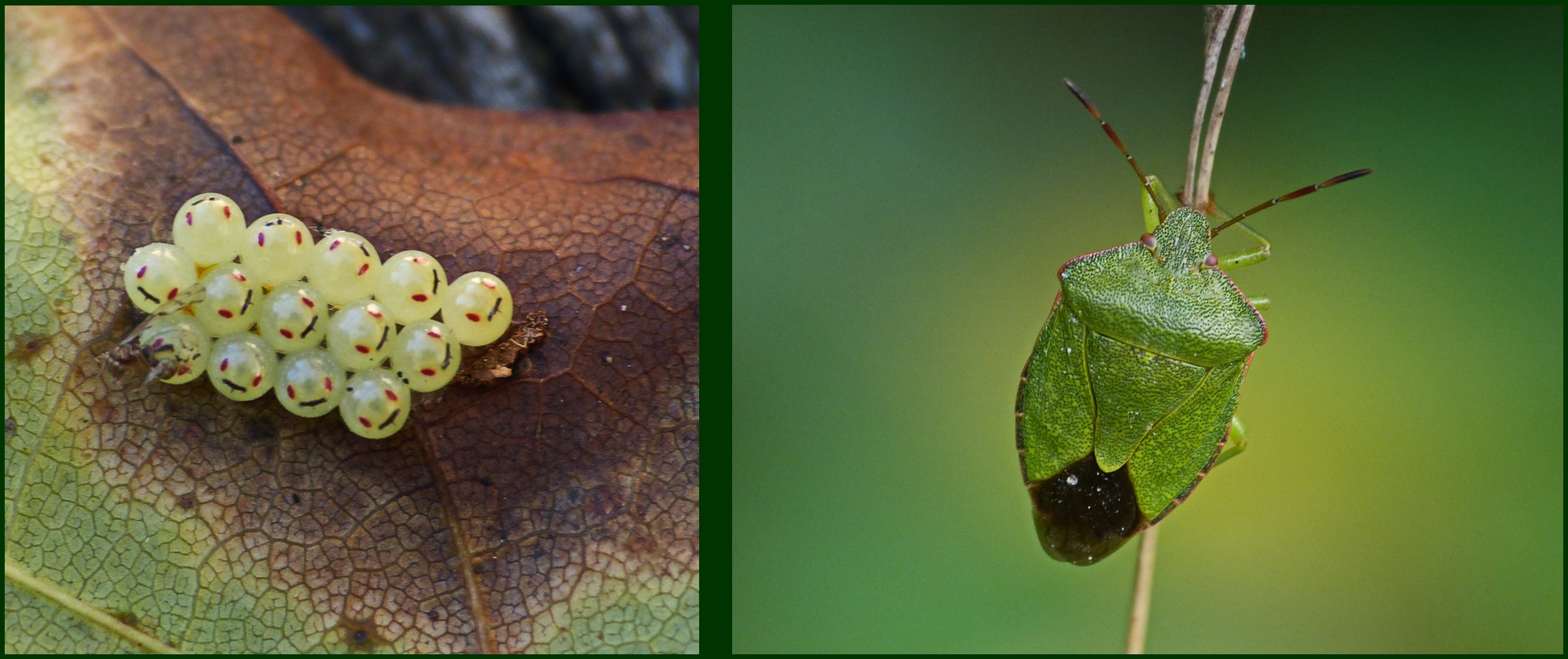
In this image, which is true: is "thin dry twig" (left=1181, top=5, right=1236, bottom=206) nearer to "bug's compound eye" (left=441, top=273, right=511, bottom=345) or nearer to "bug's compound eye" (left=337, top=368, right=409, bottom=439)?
"bug's compound eye" (left=441, top=273, right=511, bottom=345)

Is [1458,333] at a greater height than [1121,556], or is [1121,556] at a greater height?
[1458,333]

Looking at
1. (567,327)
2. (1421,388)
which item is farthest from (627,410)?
(1421,388)

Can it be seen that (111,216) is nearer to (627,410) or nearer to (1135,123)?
(627,410)

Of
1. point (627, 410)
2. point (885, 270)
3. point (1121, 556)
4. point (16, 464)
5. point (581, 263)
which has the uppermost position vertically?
point (581, 263)

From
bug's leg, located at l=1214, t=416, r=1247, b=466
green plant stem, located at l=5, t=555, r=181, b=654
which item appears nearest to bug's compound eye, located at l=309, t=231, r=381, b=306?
green plant stem, located at l=5, t=555, r=181, b=654

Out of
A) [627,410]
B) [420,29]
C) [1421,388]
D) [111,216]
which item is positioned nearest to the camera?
[627,410]

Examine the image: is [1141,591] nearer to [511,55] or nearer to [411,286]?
[411,286]

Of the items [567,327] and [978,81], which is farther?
[978,81]
